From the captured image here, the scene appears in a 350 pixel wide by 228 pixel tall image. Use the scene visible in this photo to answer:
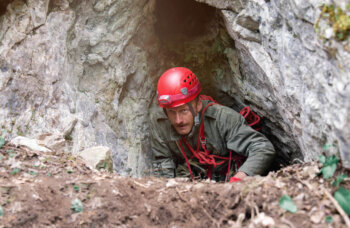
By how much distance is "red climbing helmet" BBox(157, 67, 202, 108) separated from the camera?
4.55 metres

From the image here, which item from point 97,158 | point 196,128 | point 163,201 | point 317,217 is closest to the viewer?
point 317,217

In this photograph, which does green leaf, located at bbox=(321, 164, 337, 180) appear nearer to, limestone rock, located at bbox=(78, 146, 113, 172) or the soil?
the soil

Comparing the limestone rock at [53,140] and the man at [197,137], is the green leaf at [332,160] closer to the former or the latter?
the man at [197,137]

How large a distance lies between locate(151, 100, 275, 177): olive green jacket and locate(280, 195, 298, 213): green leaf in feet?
6.41

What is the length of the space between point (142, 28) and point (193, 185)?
3127mm

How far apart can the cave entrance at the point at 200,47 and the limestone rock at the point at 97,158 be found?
251 centimetres

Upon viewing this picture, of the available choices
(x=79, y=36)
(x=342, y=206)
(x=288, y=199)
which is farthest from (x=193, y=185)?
(x=79, y=36)

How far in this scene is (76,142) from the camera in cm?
420

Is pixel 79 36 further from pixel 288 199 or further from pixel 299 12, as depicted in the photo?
pixel 288 199

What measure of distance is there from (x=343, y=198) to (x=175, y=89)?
2.64m

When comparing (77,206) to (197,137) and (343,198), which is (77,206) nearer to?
(343,198)

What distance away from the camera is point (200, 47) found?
6062mm

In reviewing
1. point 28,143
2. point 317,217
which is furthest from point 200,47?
point 317,217

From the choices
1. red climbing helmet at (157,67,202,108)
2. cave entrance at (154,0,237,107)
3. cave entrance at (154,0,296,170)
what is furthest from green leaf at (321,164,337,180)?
cave entrance at (154,0,237,107)
